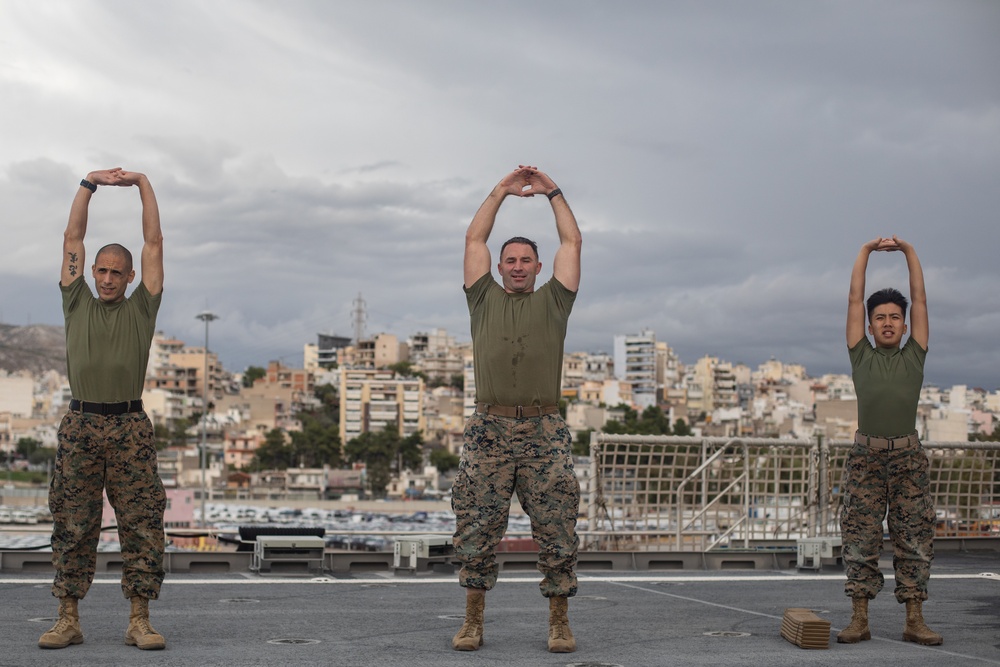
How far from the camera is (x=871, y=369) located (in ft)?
20.2

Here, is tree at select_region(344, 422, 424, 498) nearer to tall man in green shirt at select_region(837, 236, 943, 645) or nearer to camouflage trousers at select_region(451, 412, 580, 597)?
tall man in green shirt at select_region(837, 236, 943, 645)

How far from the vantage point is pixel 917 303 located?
242 inches

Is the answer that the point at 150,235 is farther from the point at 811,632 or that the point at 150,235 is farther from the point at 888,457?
the point at 888,457

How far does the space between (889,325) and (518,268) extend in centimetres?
196

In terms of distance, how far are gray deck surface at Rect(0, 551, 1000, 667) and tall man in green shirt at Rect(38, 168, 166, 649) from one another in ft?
0.94

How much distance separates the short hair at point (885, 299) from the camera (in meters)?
6.19

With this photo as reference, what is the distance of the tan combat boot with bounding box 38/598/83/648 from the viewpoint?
17.1 ft

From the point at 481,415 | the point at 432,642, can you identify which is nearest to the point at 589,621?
the point at 432,642

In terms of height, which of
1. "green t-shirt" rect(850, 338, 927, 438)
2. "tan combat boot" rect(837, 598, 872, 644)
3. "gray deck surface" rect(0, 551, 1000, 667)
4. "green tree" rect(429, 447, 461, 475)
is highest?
"green t-shirt" rect(850, 338, 927, 438)

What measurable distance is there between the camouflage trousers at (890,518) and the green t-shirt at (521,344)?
5.57ft

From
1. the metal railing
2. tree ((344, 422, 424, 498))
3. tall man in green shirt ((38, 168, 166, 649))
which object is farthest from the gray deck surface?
tree ((344, 422, 424, 498))

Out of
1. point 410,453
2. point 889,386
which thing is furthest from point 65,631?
point 410,453

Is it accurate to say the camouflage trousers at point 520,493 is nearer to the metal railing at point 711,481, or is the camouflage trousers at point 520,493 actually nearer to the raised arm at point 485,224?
the raised arm at point 485,224

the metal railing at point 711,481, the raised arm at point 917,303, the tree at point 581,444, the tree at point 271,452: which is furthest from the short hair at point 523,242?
the tree at point 271,452
